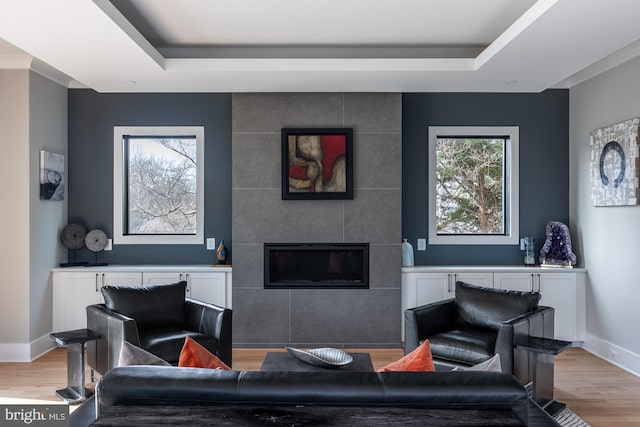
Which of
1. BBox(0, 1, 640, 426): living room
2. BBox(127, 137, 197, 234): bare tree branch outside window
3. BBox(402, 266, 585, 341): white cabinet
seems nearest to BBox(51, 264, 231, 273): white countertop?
BBox(0, 1, 640, 426): living room

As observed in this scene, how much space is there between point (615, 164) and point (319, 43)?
2.85 meters

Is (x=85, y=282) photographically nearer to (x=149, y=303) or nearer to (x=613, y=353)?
(x=149, y=303)

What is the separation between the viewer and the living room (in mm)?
4727

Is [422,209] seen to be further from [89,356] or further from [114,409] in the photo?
[114,409]

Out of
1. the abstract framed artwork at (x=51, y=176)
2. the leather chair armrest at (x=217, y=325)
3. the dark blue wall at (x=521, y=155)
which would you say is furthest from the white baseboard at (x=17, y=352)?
the dark blue wall at (x=521, y=155)

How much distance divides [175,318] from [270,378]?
272 cm

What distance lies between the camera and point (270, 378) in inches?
68.7

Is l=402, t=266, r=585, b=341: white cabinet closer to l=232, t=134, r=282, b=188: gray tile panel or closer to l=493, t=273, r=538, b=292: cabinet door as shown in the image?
l=493, t=273, r=538, b=292: cabinet door

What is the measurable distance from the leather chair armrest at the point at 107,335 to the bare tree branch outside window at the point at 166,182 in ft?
5.41

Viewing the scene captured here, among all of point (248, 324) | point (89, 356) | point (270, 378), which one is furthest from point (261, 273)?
point (270, 378)

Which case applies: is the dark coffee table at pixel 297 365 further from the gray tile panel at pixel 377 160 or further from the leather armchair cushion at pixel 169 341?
the gray tile panel at pixel 377 160

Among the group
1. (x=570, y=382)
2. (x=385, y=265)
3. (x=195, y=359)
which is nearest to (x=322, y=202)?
(x=385, y=265)

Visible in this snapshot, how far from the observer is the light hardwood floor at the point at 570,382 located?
Answer: 3553 mm

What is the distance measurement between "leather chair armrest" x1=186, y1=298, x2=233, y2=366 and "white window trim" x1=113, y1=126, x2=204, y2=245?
145 cm
